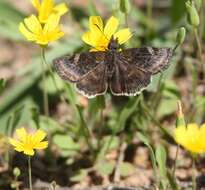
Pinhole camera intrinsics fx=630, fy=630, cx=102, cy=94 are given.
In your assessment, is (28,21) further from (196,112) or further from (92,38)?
(196,112)

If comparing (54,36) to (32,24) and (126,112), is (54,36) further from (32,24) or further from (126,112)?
(126,112)

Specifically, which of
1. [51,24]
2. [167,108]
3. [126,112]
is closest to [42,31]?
[51,24]

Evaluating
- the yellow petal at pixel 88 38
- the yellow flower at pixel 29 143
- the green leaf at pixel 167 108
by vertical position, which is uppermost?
the yellow petal at pixel 88 38

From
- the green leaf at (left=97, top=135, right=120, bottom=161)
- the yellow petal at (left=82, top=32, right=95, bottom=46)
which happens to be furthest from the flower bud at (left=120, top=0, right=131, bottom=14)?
the green leaf at (left=97, top=135, right=120, bottom=161)

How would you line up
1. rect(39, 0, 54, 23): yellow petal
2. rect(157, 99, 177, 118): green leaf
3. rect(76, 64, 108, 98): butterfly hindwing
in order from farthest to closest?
1. rect(157, 99, 177, 118): green leaf
2. rect(39, 0, 54, 23): yellow petal
3. rect(76, 64, 108, 98): butterfly hindwing

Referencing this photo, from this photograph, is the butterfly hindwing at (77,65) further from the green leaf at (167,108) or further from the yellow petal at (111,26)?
the green leaf at (167,108)

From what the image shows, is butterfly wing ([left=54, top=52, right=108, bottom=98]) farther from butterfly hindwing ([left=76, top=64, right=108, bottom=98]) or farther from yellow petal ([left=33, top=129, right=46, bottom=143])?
yellow petal ([left=33, top=129, right=46, bottom=143])

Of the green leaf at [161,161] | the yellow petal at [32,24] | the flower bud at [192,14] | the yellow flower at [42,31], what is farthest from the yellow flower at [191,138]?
the yellow petal at [32,24]

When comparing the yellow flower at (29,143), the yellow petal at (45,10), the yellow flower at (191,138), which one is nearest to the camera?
Result: the yellow flower at (191,138)
